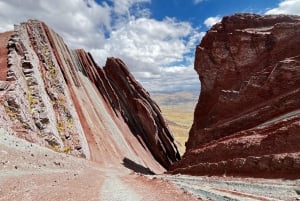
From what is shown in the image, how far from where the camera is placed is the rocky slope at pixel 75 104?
3350cm

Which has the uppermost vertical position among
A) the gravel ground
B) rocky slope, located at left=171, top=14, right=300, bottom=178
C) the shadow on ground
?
rocky slope, located at left=171, top=14, right=300, bottom=178

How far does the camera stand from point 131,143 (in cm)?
5347

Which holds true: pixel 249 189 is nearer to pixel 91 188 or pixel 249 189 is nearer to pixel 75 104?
pixel 91 188

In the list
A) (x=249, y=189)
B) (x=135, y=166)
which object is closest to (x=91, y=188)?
(x=249, y=189)

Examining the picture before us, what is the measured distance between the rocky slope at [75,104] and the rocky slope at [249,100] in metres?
11.2

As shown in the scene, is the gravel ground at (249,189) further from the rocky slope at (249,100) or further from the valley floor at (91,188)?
the rocky slope at (249,100)

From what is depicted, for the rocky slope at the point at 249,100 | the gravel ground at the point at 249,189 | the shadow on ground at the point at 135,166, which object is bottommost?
the gravel ground at the point at 249,189

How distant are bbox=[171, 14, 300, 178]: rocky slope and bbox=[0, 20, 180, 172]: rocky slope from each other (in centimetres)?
1119

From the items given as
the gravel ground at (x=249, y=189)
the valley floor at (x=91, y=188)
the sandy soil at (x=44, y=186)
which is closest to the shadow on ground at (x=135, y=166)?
the sandy soil at (x=44, y=186)

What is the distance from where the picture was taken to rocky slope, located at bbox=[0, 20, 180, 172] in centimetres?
3350

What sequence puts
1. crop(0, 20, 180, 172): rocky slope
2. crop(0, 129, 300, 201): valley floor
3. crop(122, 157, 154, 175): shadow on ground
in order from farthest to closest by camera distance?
crop(122, 157, 154, 175): shadow on ground
crop(0, 20, 180, 172): rocky slope
crop(0, 129, 300, 201): valley floor

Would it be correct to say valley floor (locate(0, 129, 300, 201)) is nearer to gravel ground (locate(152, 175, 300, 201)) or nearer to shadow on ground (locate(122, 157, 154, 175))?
gravel ground (locate(152, 175, 300, 201))

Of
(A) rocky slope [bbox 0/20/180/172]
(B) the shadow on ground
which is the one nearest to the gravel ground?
(A) rocky slope [bbox 0/20/180/172]

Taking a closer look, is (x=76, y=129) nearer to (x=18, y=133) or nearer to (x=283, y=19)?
(x=18, y=133)
